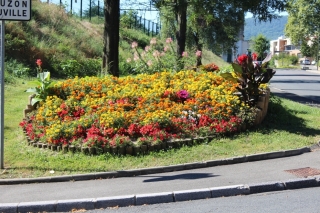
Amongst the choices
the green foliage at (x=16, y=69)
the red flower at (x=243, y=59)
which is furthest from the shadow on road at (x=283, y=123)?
the green foliage at (x=16, y=69)

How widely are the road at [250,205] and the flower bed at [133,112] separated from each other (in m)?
2.57

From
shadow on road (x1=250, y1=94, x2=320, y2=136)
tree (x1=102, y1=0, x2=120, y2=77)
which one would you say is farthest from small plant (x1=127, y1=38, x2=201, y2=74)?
shadow on road (x1=250, y1=94, x2=320, y2=136)

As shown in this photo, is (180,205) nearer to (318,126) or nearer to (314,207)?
(314,207)

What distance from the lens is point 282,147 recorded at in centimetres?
906

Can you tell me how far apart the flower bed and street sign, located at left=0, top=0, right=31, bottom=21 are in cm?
233

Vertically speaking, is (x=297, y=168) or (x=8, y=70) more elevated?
(x=8, y=70)

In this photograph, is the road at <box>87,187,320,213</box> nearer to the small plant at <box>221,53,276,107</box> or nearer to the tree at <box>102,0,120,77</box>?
the small plant at <box>221,53,276,107</box>

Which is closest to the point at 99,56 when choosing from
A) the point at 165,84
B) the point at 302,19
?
the point at 165,84

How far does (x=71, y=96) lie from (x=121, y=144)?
2.88 m

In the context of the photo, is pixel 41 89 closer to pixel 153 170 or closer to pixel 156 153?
pixel 156 153

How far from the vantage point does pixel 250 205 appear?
6156mm

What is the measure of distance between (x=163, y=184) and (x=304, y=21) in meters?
76.8

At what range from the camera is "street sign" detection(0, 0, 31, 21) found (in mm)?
7781

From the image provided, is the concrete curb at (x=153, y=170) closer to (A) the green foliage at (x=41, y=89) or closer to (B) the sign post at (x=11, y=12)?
(B) the sign post at (x=11, y=12)
